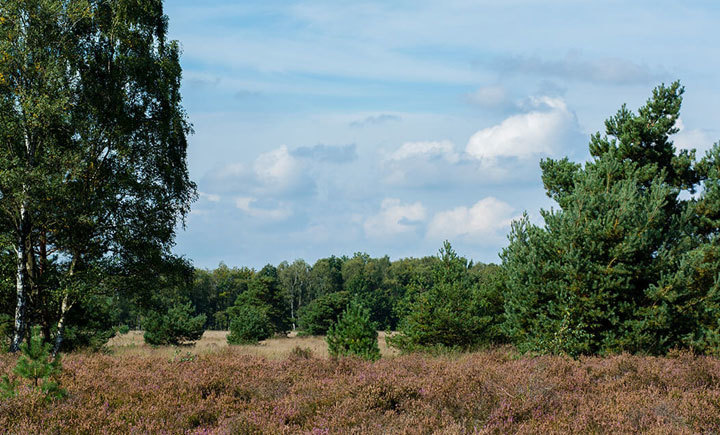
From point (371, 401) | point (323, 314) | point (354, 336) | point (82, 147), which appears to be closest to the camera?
point (371, 401)

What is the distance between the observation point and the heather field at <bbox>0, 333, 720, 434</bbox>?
5648mm

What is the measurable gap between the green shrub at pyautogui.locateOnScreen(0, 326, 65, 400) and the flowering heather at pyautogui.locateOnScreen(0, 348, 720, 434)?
16 cm

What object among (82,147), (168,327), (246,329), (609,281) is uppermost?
(82,147)

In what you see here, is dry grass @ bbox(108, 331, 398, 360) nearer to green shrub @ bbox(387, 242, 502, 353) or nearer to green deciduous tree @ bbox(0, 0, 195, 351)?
green shrub @ bbox(387, 242, 502, 353)

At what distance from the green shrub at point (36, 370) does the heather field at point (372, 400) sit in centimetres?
14

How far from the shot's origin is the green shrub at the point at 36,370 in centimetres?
624

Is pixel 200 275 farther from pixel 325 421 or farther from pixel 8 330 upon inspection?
pixel 325 421

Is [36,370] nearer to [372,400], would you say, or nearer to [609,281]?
[372,400]

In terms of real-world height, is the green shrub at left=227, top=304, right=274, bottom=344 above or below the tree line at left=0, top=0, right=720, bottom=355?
below

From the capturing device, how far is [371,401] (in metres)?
6.38

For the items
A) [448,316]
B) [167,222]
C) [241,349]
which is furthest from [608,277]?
[167,222]

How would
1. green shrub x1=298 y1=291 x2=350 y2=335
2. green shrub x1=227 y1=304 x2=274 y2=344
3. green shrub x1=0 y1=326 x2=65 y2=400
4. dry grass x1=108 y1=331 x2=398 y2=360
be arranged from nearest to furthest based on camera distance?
1. green shrub x1=0 y1=326 x2=65 y2=400
2. dry grass x1=108 y1=331 x2=398 y2=360
3. green shrub x1=227 y1=304 x2=274 y2=344
4. green shrub x1=298 y1=291 x2=350 y2=335

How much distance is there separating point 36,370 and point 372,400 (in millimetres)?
4024

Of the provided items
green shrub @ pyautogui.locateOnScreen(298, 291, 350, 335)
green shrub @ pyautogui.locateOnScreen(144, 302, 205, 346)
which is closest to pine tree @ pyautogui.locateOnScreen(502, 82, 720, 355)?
green shrub @ pyautogui.locateOnScreen(144, 302, 205, 346)
